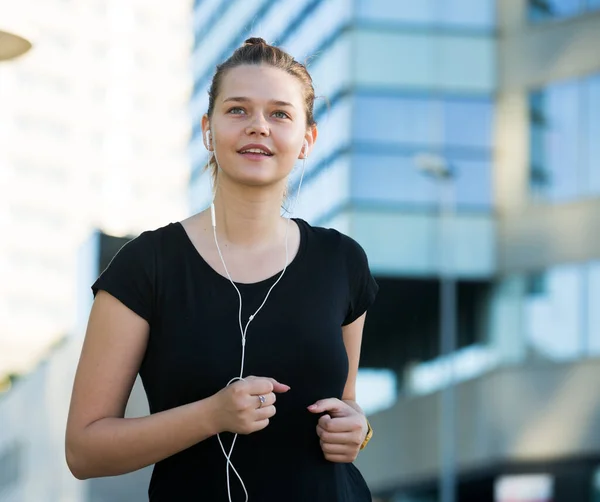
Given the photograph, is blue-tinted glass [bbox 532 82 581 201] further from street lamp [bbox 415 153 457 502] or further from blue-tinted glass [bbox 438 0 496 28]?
blue-tinted glass [bbox 438 0 496 28]

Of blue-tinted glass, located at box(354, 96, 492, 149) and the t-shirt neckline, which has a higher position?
blue-tinted glass, located at box(354, 96, 492, 149)

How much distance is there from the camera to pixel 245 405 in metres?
2.28

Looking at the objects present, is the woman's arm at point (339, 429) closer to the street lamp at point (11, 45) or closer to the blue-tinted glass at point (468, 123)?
the street lamp at point (11, 45)

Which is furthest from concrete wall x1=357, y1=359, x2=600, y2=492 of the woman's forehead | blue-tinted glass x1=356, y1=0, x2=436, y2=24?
the woman's forehead

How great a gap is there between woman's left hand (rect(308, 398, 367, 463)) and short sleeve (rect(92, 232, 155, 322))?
0.38 metres

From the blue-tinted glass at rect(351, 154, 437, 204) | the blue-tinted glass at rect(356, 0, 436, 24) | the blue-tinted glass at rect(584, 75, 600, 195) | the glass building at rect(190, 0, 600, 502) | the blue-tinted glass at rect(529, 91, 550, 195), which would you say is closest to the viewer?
the blue-tinted glass at rect(584, 75, 600, 195)

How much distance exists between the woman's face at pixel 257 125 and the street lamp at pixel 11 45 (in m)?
1.30

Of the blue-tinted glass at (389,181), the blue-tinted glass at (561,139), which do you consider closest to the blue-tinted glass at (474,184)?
the blue-tinted glass at (389,181)

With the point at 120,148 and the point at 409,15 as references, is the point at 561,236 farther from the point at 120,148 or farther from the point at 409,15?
the point at 120,148

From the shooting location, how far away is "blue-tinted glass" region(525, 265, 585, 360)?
26547mm

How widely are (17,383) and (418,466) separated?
965 centimetres

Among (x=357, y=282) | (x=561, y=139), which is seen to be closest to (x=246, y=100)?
(x=357, y=282)

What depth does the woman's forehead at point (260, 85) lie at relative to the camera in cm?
258

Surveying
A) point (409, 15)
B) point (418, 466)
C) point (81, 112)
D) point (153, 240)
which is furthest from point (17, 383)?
point (81, 112)
